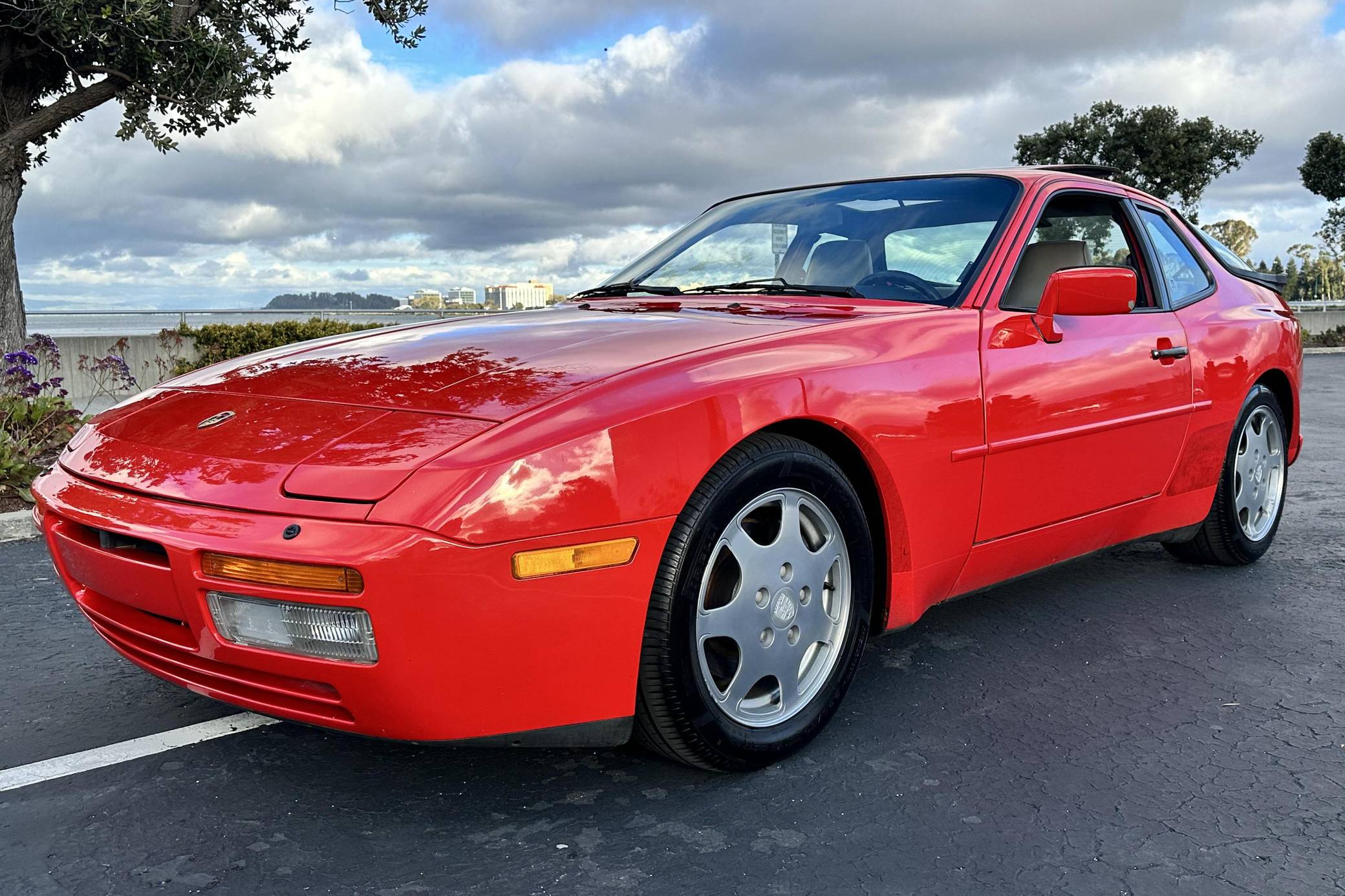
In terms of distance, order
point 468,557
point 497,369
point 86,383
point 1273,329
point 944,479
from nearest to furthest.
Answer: point 468,557 < point 497,369 < point 944,479 < point 1273,329 < point 86,383

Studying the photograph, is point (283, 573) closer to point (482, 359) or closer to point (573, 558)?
point (573, 558)

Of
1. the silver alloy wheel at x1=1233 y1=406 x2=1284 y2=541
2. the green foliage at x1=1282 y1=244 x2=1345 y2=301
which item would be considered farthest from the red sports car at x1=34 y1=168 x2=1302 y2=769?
the green foliage at x1=1282 y1=244 x2=1345 y2=301

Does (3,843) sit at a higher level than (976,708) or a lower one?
higher

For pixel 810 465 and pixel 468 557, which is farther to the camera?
pixel 810 465

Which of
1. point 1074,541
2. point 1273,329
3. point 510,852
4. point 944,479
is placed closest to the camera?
point 510,852

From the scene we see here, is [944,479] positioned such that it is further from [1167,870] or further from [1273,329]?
[1273,329]

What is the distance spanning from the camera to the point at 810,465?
2.48 metres

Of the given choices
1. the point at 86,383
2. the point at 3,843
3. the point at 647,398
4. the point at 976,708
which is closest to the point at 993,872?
the point at 976,708

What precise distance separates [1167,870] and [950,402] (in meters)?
1.21

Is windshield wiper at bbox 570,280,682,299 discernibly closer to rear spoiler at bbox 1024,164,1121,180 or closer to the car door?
the car door

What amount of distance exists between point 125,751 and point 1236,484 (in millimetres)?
3879

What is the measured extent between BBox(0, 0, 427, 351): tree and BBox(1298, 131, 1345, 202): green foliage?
94.1 ft

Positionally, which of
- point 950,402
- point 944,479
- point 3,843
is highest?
point 950,402

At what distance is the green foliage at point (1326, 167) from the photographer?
3044 centimetres
